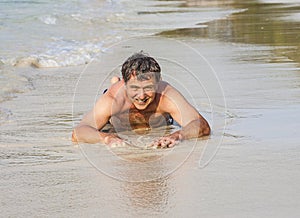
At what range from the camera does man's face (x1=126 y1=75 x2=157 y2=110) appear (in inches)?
173

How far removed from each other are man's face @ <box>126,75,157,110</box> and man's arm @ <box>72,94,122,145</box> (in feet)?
0.56

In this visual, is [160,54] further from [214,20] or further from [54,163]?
[214,20]

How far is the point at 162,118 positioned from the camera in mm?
4766

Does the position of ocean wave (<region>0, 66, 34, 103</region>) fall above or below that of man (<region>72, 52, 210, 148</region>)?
below

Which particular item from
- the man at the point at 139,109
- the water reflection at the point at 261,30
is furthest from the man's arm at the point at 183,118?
the water reflection at the point at 261,30

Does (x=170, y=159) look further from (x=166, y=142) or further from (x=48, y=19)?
(x=48, y=19)

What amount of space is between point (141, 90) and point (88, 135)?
0.46 m

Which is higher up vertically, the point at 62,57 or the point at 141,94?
the point at 141,94

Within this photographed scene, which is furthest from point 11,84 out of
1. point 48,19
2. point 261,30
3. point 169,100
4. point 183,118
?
point 48,19

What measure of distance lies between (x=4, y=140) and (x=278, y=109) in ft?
6.90

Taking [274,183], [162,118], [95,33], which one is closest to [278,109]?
[162,118]

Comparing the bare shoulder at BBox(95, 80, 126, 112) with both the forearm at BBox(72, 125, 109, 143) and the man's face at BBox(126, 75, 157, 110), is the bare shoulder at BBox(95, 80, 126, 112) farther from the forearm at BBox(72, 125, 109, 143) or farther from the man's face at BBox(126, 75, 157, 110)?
the forearm at BBox(72, 125, 109, 143)

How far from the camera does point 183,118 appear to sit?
14.9ft

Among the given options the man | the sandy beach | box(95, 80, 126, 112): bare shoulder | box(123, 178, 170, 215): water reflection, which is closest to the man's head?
the man
